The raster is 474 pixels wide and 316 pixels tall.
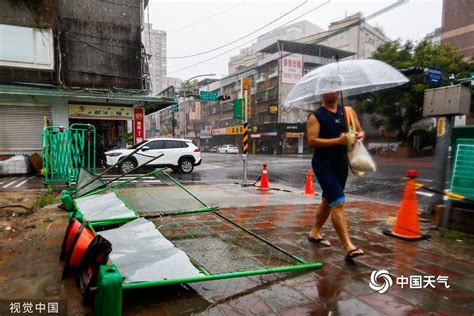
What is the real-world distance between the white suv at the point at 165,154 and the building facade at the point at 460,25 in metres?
29.9

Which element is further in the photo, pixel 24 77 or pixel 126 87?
pixel 126 87

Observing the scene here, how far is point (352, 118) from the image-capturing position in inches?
147

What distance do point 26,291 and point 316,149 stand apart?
3030 millimetres

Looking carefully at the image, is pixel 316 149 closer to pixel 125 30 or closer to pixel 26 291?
pixel 26 291

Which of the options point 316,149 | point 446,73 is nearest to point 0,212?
point 316,149

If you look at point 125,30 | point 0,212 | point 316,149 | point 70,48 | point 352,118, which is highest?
point 125,30

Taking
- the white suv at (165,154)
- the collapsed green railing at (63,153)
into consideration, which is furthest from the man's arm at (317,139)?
the white suv at (165,154)

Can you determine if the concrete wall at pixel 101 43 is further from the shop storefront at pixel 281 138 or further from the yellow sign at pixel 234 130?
the yellow sign at pixel 234 130

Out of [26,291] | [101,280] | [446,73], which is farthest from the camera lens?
[446,73]

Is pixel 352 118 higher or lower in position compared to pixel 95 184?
higher

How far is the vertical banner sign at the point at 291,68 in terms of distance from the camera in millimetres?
39344

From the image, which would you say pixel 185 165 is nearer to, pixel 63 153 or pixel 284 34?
pixel 63 153

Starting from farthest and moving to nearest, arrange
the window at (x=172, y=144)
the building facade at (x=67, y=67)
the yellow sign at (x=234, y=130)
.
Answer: the yellow sign at (x=234, y=130), the window at (x=172, y=144), the building facade at (x=67, y=67)
